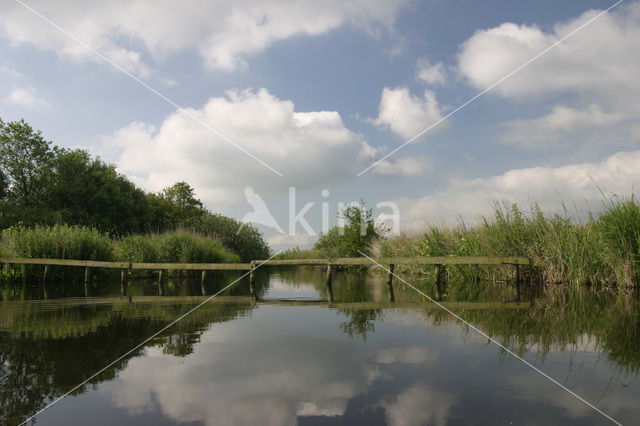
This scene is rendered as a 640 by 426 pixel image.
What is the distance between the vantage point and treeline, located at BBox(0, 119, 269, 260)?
38312 millimetres

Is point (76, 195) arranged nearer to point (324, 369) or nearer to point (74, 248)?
point (74, 248)

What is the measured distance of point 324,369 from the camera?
154 inches

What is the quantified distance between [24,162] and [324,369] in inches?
1775

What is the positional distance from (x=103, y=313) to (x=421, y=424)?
6.39m

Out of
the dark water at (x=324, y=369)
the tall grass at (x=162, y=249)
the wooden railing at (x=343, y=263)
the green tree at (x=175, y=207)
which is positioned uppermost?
the green tree at (x=175, y=207)

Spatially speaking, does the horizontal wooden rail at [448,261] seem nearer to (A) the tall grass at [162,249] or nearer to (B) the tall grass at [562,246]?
(B) the tall grass at [562,246]

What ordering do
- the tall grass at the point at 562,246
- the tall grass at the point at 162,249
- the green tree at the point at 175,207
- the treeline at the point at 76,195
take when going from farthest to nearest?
the green tree at the point at 175,207 < the treeline at the point at 76,195 < the tall grass at the point at 162,249 < the tall grass at the point at 562,246

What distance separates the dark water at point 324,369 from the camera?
293 cm

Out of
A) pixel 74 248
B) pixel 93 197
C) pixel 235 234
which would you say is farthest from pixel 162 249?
pixel 93 197

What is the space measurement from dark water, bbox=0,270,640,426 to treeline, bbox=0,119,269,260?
30.8 metres

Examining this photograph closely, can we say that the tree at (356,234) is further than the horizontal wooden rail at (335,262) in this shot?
Yes

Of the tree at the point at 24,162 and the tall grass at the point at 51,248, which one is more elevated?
the tree at the point at 24,162

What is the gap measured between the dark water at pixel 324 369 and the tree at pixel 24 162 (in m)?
39.5

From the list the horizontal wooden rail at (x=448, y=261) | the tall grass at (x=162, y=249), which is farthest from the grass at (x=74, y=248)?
the horizontal wooden rail at (x=448, y=261)
